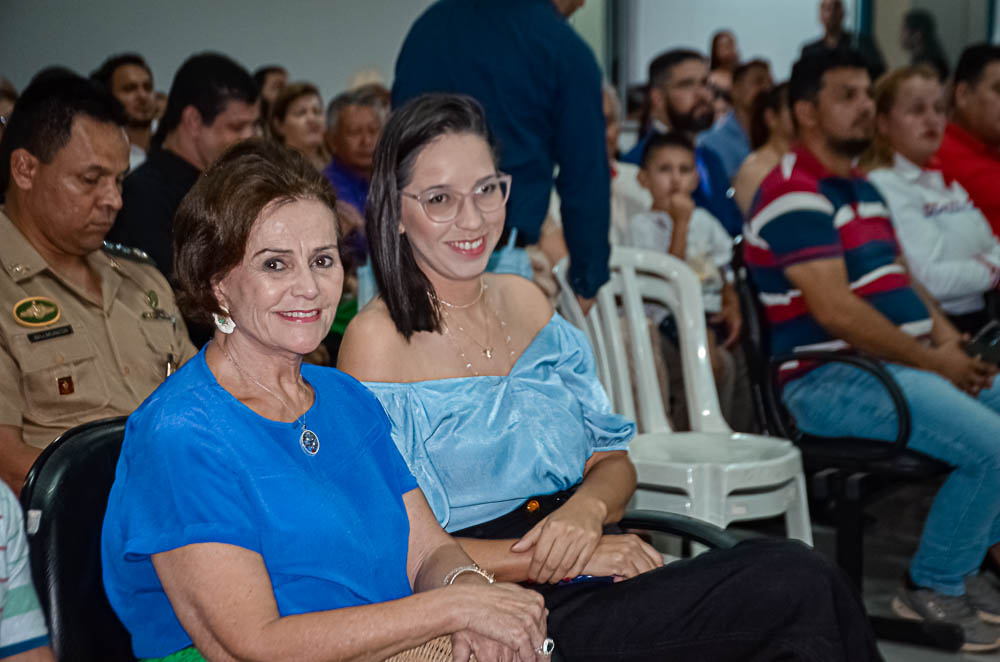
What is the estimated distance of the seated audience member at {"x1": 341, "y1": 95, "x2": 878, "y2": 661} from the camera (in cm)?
149

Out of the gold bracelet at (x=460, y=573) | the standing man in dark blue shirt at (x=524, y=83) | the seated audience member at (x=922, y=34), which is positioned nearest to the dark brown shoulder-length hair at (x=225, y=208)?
the gold bracelet at (x=460, y=573)

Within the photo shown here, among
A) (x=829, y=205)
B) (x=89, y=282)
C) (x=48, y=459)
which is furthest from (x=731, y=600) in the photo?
(x=829, y=205)

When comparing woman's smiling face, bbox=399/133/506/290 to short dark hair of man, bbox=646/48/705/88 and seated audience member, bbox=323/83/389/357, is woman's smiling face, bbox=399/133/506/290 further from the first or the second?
short dark hair of man, bbox=646/48/705/88

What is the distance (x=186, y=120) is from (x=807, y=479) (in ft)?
7.19

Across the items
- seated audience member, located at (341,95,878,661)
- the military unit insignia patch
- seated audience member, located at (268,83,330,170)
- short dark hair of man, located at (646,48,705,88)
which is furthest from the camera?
short dark hair of man, located at (646,48,705,88)

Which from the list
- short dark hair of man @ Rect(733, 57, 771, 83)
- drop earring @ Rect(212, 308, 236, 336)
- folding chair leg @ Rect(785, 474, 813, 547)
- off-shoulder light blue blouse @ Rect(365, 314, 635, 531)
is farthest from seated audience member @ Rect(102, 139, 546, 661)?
short dark hair of man @ Rect(733, 57, 771, 83)

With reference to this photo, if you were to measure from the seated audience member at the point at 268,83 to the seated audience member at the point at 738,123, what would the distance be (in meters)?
2.18

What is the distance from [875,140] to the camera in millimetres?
3432

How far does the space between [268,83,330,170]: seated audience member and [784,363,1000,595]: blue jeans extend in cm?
265

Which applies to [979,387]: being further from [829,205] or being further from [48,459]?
[48,459]

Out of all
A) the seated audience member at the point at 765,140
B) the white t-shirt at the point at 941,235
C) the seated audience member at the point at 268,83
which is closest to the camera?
the white t-shirt at the point at 941,235

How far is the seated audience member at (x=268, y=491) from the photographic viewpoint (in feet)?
3.83

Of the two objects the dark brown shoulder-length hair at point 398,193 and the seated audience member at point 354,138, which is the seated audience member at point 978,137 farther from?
A: the dark brown shoulder-length hair at point 398,193

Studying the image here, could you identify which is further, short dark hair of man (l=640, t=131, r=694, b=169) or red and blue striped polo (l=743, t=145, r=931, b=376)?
short dark hair of man (l=640, t=131, r=694, b=169)
